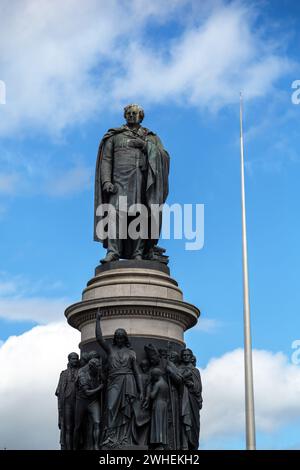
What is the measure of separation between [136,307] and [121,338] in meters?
1.05

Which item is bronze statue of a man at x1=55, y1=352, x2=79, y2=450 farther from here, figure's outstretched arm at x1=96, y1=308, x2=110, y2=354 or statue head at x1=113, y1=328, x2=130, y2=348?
statue head at x1=113, y1=328, x2=130, y2=348

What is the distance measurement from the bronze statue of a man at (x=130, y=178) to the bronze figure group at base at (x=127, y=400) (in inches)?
132

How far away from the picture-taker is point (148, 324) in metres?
24.4

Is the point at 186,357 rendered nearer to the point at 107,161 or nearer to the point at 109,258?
the point at 109,258

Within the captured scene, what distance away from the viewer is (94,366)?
23328 mm

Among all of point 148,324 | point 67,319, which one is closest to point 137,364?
point 148,324

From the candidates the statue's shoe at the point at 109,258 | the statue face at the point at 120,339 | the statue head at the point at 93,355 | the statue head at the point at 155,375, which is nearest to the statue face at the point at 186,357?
the statue head at the point at 155,375

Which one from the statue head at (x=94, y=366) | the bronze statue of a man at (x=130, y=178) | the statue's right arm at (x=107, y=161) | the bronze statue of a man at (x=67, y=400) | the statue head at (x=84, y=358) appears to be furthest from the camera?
the statue's right arm at (x=107, y=161)

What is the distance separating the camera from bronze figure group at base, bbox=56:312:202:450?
2312 centimetres

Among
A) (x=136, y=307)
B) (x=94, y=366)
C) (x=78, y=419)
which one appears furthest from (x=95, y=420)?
(x=136, y=307)

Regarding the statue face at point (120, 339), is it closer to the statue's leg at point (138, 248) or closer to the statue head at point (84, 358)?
the statue head at point (84, 358)

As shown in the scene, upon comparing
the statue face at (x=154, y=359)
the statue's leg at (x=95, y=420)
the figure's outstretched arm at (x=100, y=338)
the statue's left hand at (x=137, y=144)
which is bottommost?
the statue's leg at (x=95, y=420)

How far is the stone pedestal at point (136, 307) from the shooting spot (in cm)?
2430
